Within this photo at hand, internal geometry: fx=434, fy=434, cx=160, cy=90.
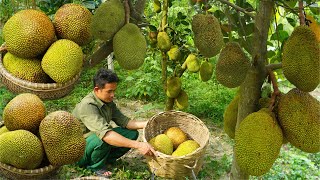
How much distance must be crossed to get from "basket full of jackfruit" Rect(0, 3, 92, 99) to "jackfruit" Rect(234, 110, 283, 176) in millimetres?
541

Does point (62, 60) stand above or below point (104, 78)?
above

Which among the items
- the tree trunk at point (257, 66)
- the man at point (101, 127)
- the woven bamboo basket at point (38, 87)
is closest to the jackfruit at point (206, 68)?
the man at point (101, 127)

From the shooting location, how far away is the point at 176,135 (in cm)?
342

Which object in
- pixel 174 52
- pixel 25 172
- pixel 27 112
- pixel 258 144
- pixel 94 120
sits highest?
pixel 258 144

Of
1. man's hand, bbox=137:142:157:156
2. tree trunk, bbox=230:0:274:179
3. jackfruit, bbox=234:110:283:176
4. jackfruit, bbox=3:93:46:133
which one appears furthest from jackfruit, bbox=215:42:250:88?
man's hand, bbox=137:142:157:156

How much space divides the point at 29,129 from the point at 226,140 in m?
1.98

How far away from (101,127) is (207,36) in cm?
182

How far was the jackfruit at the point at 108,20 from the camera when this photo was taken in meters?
1.33

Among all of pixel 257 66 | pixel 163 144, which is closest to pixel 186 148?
pixel 163 144

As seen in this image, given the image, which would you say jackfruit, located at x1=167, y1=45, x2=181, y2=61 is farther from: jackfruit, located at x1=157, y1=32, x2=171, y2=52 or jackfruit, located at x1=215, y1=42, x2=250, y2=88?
jackfruit, located at x1=215, y1=42, x2=250, y2=88

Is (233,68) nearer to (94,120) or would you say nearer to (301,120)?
(301,120)

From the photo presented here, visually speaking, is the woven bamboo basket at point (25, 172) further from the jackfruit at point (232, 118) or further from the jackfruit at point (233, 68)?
the jackfruit at point (233, 68)

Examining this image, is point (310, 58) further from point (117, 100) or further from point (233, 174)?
point (117, 100)

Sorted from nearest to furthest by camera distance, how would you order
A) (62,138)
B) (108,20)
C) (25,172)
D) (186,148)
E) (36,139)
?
(108,20)
(62,138)
(36,139)
(25,172)
(186,148)
